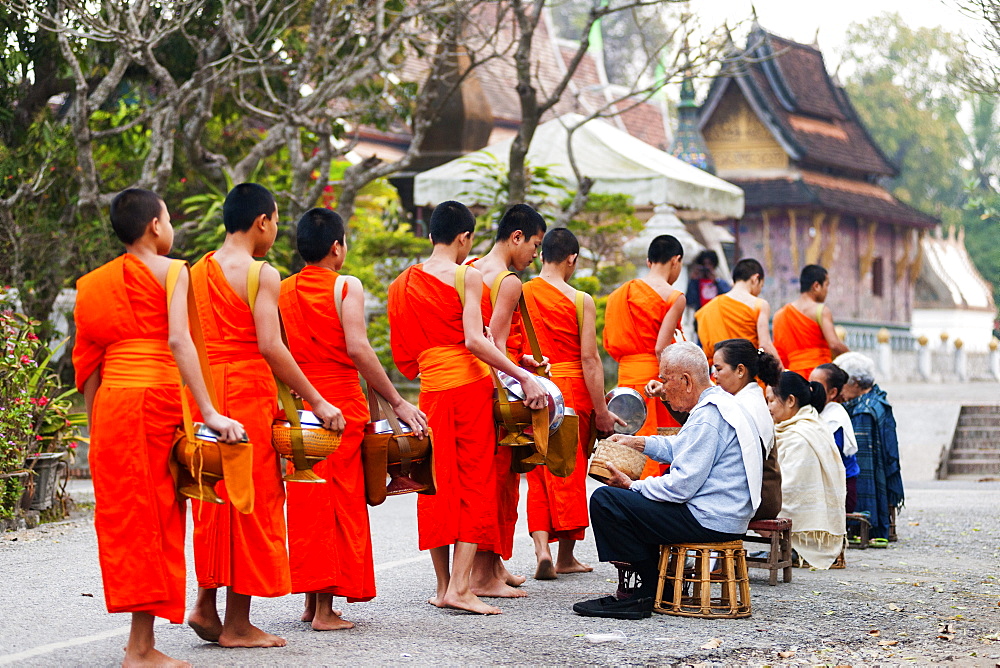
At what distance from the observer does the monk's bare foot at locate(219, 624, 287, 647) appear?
17.0 feet

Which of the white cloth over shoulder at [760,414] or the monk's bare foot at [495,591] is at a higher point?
the white cloth over shoulder at [760,414]

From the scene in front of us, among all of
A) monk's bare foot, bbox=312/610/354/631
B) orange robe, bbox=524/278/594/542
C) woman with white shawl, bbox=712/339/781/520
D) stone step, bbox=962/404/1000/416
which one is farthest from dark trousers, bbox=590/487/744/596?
stone step, bbox=962/404/1000/416

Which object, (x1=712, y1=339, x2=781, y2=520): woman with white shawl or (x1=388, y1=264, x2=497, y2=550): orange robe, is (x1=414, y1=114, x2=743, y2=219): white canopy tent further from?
(x1=388, y1=264, x2=497, y2=550): orange robe

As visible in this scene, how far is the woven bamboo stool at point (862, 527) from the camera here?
847 centimetres

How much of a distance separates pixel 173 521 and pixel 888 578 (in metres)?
4.19

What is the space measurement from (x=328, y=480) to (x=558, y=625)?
3.81 feet

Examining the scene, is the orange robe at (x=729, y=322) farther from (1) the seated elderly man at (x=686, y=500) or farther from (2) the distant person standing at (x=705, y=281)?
(1) the seated elderly man at (x=686, y=500)

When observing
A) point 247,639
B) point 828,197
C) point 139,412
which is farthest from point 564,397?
point 828,197

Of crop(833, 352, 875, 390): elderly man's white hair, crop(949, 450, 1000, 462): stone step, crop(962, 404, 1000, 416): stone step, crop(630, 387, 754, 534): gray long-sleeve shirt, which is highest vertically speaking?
crop(833, 352, 875, 390): elderly man's white hair

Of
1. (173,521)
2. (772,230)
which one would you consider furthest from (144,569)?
(772,230)

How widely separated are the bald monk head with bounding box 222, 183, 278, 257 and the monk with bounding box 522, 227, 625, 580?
2012mm

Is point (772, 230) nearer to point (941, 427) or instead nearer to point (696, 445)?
point (941, 427)

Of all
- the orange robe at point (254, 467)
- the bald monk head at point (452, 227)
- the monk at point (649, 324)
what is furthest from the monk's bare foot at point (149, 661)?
the monk at point (649, 324)

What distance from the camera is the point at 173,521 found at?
4793 mm
